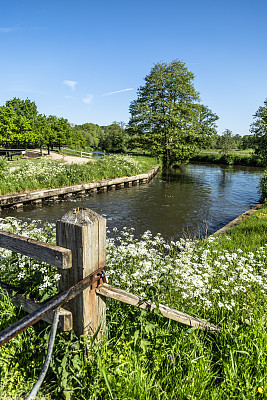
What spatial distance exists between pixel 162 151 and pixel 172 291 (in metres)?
30.5

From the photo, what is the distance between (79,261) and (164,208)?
40.8ft

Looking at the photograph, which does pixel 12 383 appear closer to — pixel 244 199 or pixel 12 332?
pixel 12 332

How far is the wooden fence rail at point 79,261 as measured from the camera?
2.03 m

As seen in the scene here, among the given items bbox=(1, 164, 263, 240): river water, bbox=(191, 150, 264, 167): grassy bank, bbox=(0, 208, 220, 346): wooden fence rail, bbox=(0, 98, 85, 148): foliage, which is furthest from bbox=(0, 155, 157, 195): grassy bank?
bbox=(191, 150, 264, 167): grassy bank

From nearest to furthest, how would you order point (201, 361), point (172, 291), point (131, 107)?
point (201, 361)
point (172, 291)
point (131, 107)

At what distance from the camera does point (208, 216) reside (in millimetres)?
13062

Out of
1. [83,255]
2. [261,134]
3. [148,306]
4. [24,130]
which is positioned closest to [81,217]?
[83,255]

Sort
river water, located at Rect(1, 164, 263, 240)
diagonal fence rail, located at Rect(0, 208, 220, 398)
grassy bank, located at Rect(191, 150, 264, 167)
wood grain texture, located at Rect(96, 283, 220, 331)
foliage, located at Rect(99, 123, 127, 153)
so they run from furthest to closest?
foliage, located at Rect(99, 123, 127, 153) < grassy bank, located at Rect(191, 150, 264, 167) < river water, located at Rect(1, 164, 263, 240) < wood grain texture, located at Rect(96, 283, 220, 331) < diagonal fence rail, located at Rect(0, 208, 220, 398)

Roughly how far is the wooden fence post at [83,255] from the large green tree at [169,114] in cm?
3113

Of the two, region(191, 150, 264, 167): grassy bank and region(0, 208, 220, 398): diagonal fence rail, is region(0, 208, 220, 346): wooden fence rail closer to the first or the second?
region(0, 208, 220, 398): diagonal fence rail

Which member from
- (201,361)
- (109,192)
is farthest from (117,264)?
(109,192)

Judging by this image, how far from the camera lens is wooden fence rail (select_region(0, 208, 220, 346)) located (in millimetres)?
2033

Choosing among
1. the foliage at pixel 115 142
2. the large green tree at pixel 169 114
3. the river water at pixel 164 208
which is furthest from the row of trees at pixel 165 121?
the foliage at pixel 115 142

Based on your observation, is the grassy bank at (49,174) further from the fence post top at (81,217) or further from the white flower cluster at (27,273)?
the fence post top at (81,217)
